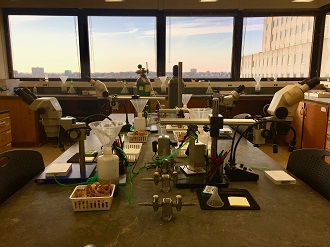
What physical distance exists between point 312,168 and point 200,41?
433 cm

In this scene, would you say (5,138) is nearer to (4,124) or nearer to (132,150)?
(4,124)

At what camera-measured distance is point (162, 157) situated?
152 cm

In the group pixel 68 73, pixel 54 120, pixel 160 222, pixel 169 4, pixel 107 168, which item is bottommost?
pixel 160 222

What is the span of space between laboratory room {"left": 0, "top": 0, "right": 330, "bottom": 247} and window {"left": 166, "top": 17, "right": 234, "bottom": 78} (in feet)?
0.41

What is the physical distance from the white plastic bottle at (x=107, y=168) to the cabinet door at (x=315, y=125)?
3.42m

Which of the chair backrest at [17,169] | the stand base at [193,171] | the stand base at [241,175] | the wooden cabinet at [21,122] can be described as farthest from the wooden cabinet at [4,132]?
the stand base at [241,175]

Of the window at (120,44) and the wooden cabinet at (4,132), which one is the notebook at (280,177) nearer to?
the wooden cabinet at (4,132)

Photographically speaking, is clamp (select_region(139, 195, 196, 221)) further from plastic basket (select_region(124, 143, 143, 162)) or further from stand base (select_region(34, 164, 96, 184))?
plastic basket (select_region(124, 143, 143, 162))

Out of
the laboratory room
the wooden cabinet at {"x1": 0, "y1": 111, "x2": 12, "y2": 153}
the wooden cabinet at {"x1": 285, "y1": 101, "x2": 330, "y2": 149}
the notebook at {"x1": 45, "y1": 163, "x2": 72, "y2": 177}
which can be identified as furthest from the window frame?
the notebook at {"x1": 45, "y1": 163, "x2": 72, "y2": 177}

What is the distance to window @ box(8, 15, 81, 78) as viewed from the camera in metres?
5.21

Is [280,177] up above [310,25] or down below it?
below

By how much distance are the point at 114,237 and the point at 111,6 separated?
504 cm

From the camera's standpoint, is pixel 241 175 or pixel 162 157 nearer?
pixel 241 175

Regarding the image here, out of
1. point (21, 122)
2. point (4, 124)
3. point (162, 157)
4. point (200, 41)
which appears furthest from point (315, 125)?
point (21, 122)
